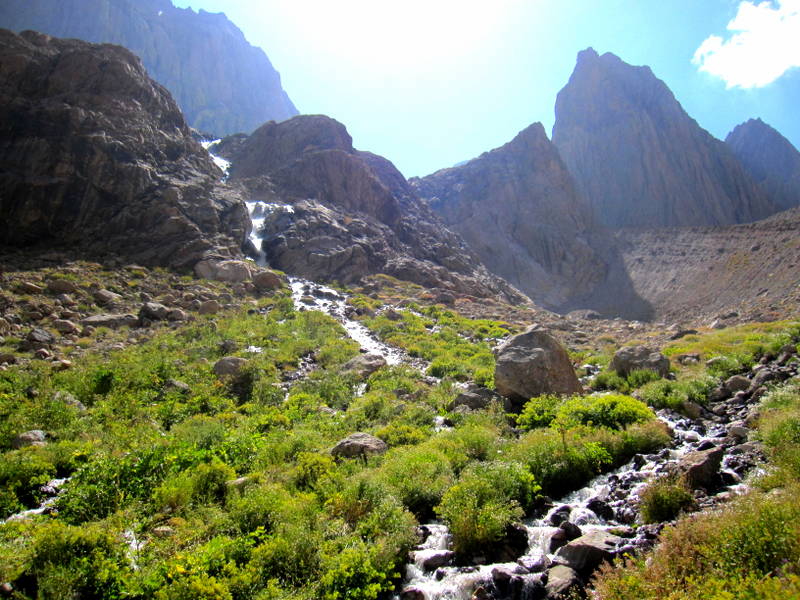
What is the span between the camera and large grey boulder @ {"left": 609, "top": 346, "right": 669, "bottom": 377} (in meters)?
16.1

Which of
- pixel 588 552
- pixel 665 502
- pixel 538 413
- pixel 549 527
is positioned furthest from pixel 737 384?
pixel 588 552

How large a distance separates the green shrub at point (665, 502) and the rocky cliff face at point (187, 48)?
154893mm

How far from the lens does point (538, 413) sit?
12648mm

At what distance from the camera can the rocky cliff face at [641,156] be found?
4097 inches

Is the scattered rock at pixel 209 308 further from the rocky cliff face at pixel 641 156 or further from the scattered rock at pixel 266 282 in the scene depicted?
the rocky cliff face at pixel 641 156

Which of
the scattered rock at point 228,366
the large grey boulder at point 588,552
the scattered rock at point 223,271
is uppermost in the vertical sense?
the scattered rock at point 223,271

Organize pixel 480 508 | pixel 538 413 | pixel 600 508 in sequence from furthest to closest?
pixel 538 413 < pixel 600 508 < pixel 480 508

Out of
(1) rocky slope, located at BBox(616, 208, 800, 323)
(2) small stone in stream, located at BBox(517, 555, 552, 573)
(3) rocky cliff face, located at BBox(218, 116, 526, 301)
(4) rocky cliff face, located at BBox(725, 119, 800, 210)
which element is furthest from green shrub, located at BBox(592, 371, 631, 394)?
(4) rocky cliff face, located at BBox(725, 119, 800, 210)

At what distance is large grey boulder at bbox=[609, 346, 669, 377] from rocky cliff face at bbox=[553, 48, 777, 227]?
98.6 m

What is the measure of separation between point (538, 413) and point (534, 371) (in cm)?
188

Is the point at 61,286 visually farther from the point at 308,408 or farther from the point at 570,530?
the point at 570,530

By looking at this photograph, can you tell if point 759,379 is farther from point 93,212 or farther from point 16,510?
point 93,212

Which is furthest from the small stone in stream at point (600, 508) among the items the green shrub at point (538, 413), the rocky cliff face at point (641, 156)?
the rocky cliff face at point (641, 156)

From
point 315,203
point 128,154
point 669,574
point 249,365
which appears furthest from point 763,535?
point 315,203
